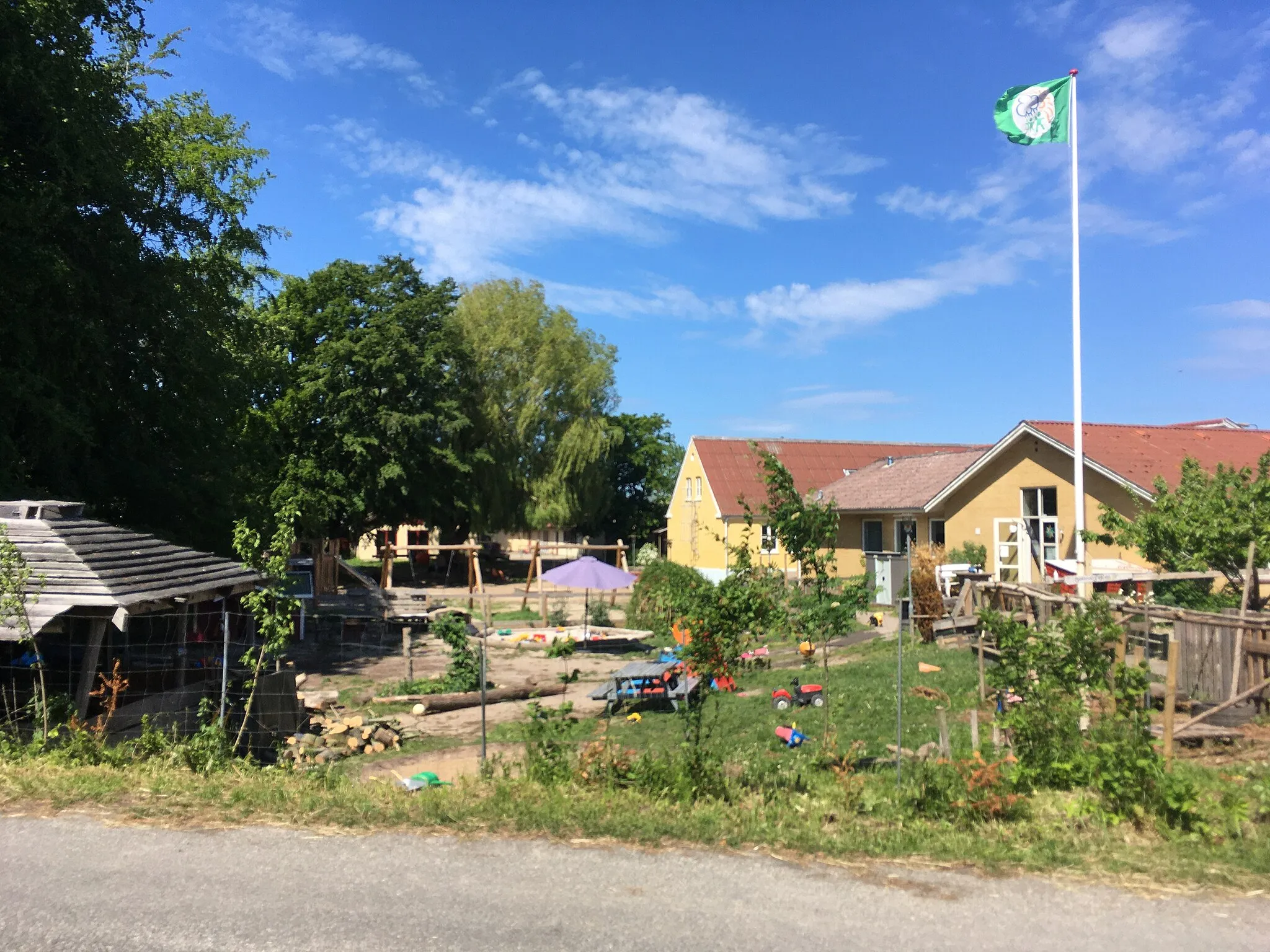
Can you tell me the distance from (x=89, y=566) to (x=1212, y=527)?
14836mm

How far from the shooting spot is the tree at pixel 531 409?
47.4 m

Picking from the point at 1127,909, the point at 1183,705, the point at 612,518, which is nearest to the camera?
the point at 1127,909

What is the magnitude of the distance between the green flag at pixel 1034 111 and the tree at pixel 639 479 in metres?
38.6

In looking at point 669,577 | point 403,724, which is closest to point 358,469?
point 669,577

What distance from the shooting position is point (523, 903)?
5.09 metres

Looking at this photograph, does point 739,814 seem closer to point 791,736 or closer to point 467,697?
point 791,736

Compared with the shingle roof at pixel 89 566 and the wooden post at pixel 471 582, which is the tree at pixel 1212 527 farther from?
the wooden post at pixel 471 582

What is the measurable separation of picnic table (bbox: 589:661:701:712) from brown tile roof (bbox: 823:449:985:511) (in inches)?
515

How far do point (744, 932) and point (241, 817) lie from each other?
3.62 m

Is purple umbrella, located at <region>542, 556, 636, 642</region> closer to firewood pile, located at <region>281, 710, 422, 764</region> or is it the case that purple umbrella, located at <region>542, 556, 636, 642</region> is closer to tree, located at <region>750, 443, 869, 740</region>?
firewood pile, located at <region>281, 710, 422, 764</region>

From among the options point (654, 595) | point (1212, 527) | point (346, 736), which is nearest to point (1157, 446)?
point (1212, 527)

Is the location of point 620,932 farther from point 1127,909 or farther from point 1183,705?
point 1183,705

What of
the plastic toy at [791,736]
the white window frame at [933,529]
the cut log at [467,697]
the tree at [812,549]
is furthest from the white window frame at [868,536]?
the tree at [812,549]

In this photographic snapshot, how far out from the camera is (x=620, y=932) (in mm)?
4758
